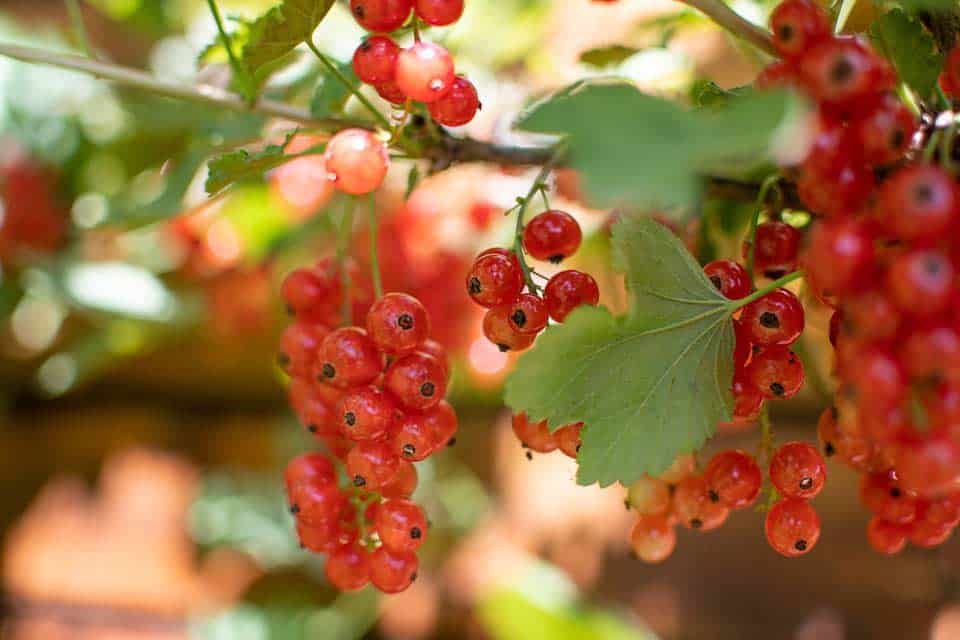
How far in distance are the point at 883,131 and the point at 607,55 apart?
0.95 ft

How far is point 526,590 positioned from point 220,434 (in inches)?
18.7

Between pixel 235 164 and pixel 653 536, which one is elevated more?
pixel 235 164

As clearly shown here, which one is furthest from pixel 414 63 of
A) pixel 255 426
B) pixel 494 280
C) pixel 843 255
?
pixel 255 426

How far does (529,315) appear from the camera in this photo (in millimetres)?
408

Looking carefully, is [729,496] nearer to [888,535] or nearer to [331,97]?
[888,535]

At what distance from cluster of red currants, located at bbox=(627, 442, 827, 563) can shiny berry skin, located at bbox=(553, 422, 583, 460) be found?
0.16 ft

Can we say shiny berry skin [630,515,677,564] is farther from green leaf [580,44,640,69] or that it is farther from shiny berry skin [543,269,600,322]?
green leaf [580,44,640,69]

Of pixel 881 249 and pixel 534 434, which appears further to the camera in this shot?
pixel 534 434

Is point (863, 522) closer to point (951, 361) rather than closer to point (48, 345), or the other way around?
point (951, 361)

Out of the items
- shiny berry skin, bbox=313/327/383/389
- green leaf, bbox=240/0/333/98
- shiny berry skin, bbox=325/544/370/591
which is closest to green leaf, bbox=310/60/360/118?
green leaf, bbox=240/0/333/98

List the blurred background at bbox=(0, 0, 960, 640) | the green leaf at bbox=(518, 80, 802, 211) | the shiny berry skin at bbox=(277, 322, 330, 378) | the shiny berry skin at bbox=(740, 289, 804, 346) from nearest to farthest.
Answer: the green leaf at bbox=(518, 80, 802, 211) → the shiny berry skin at bbox=(740, 289, 804, 346) → the shiny berry skin at bbox=(277, 322, 330, 378) → the blurred background at bbox=(0, 0, 960, 640)

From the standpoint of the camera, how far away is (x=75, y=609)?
1019 millimetres

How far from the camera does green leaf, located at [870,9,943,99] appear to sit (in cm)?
39

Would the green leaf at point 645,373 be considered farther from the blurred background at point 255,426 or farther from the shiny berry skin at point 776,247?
the blurred background at point 255,426
